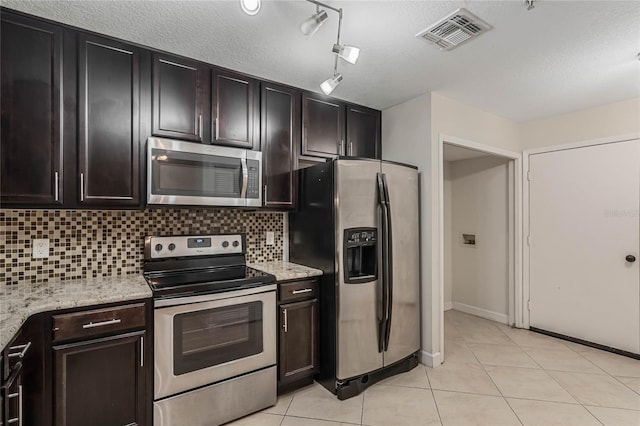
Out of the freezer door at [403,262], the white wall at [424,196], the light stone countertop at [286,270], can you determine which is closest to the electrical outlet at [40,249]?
the light stone countertop at [286,270]

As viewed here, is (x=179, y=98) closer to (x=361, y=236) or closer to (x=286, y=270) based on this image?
(x=286, y=270)

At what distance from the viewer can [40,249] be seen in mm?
2037

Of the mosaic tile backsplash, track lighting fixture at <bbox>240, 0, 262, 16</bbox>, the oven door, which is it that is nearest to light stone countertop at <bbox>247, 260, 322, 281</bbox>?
the oven door

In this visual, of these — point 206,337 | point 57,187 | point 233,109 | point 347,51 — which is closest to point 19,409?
point 206,337

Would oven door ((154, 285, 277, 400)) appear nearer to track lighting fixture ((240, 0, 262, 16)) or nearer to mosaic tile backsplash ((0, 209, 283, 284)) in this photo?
mosaic tile backsplash ((0, 209, 283, 284))

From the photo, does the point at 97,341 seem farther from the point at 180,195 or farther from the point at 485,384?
the point at 485,384

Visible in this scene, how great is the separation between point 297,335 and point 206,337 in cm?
69

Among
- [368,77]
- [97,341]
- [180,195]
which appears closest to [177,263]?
[180,195]

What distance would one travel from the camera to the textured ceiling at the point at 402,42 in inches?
68.1

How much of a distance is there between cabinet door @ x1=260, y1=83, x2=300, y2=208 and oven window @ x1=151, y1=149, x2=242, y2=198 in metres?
0.30

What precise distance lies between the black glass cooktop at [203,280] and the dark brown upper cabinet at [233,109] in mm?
957

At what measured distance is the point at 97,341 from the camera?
5.61 feet

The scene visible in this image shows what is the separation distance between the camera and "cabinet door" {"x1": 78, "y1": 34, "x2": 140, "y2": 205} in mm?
1926

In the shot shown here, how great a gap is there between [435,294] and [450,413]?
0.95 m
